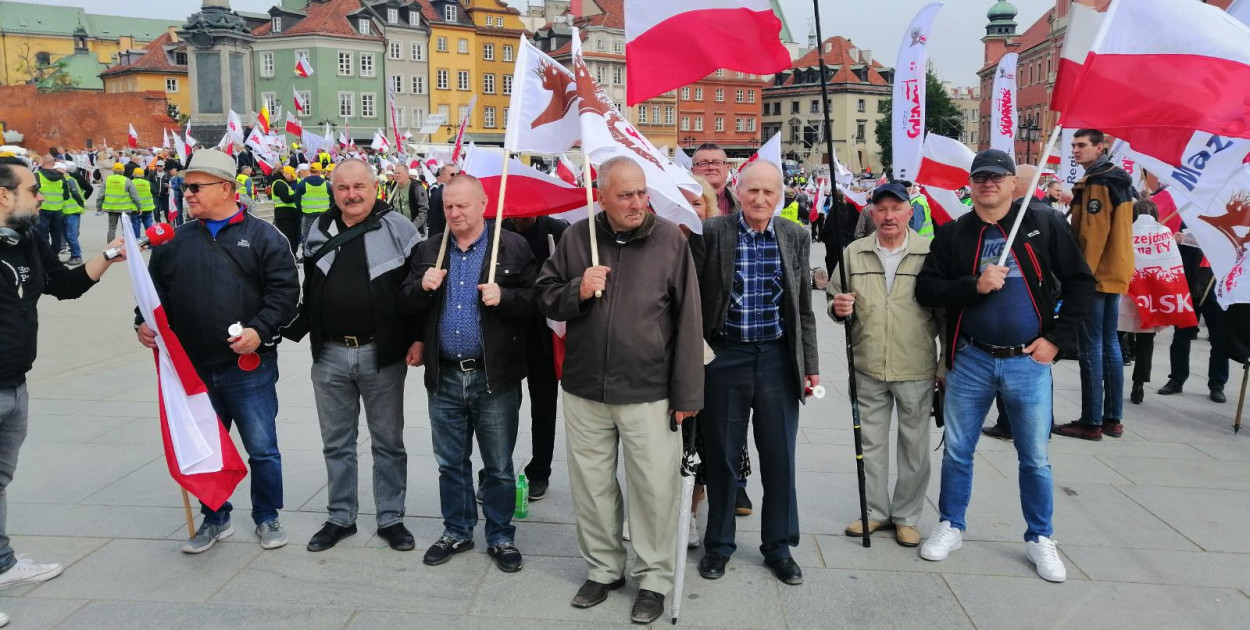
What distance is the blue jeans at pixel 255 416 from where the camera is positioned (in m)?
4.57

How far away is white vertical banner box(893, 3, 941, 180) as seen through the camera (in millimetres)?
7707

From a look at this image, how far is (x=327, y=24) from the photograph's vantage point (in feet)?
233

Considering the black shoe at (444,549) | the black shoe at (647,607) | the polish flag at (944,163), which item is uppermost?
the polish flag at (944,163)

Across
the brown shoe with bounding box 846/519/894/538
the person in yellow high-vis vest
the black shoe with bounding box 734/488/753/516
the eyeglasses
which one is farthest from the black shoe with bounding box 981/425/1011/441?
the person in yellow high-vis vest

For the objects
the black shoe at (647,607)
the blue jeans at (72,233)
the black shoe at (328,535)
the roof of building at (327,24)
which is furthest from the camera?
the roof of building at (327,24)

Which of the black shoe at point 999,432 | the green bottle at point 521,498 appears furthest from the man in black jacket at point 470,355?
the black shoe at point 999,432

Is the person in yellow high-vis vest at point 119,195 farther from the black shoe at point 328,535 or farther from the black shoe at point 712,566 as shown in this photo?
the black shoe at point 712,566

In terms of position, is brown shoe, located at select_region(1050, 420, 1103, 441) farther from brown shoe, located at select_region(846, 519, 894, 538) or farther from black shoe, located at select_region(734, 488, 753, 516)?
black shoe, located at select_region(734, 488, 753, 516)

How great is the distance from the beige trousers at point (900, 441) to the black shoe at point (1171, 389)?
494cm

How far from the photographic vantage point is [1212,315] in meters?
7.97

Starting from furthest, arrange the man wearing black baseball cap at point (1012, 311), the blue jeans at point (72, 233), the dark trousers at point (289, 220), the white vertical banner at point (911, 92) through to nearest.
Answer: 1. the blue jeans at point (72, 233)
2. the dark trousers at point (289, 220)
3. the white vertical banner at point (911, 92)
4. the man wearing black baseball cap at point (1012, 311)

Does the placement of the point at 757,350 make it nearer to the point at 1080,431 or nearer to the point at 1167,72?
the point at 1167,72

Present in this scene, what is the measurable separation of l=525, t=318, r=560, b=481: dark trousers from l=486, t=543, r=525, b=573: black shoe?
1017 mm

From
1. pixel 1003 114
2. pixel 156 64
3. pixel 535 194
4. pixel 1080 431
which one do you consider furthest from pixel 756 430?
pixel 156 64
